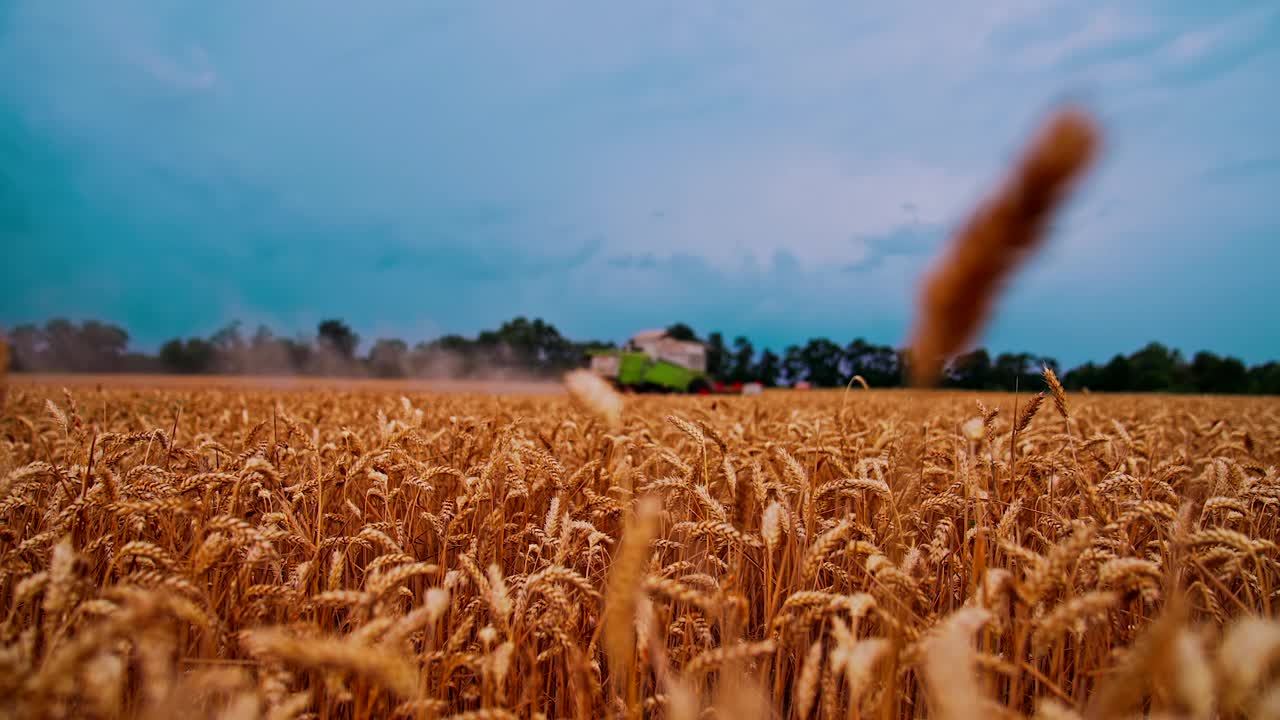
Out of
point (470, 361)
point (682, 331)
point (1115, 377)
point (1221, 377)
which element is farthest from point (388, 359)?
point (1221, 377)

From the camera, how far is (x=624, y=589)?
0.88 meters

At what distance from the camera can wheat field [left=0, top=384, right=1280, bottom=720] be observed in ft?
3.04

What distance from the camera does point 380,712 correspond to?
5.55ft

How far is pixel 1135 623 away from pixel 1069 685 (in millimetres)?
298

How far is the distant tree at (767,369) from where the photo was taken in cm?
7981

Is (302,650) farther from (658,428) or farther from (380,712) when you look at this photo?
(658,428)

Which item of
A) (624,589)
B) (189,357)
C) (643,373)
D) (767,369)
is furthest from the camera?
(767,369)

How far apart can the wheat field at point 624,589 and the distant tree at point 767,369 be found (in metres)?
77.2

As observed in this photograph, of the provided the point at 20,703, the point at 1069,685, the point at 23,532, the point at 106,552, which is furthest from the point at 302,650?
the point at 23,532

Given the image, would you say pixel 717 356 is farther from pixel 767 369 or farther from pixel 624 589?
pixel 624 589

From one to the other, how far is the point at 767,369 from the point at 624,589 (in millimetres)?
Result: 82826

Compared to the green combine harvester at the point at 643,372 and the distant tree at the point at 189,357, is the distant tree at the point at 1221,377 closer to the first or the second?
the green combine harvester at the point at 643,372

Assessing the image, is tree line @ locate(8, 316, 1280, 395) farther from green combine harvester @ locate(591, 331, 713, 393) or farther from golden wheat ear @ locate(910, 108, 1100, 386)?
golden wheat ear @ locate(910, 108, 1100, 386)

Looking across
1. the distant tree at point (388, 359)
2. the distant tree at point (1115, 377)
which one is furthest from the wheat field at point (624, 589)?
the distant tree at point (1115, 377)
